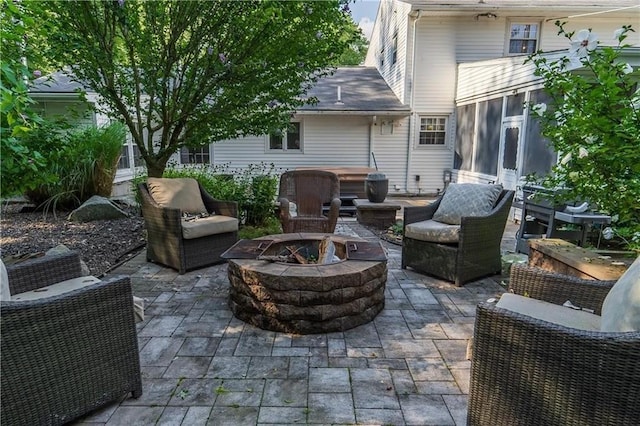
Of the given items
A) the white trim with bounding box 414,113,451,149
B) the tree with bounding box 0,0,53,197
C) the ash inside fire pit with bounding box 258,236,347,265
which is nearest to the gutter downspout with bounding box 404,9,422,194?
the white trim with bounding box 414,113,451,149

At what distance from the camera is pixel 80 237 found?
4961 mm

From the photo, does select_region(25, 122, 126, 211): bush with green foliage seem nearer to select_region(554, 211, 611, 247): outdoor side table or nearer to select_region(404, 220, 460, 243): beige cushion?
select_region(404, 220, 460, 243): beige cushion

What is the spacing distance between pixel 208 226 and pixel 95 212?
113 inches

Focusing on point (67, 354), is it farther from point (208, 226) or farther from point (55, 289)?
point (208, 226)

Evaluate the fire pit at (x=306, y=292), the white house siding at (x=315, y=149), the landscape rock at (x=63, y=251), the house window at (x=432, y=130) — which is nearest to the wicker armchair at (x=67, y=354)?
the landscape rock at (x=63, y=251)

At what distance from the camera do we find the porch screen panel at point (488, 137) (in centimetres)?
846

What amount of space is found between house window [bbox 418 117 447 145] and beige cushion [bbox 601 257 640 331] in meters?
9.70

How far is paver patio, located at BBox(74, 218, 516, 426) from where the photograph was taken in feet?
6.13

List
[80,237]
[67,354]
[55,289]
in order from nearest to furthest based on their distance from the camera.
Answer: [67,354], [55,289], [80,237]

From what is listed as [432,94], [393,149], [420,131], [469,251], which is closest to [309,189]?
[469,251]

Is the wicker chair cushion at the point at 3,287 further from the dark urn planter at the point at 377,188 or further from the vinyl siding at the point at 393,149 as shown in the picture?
the vinyl siding at the point at 393,149

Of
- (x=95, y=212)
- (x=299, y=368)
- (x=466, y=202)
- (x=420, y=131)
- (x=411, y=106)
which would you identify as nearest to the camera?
(x=299, y=368)

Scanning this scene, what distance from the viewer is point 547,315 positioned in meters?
1.81

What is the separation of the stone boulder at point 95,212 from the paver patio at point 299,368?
10.3 feet
